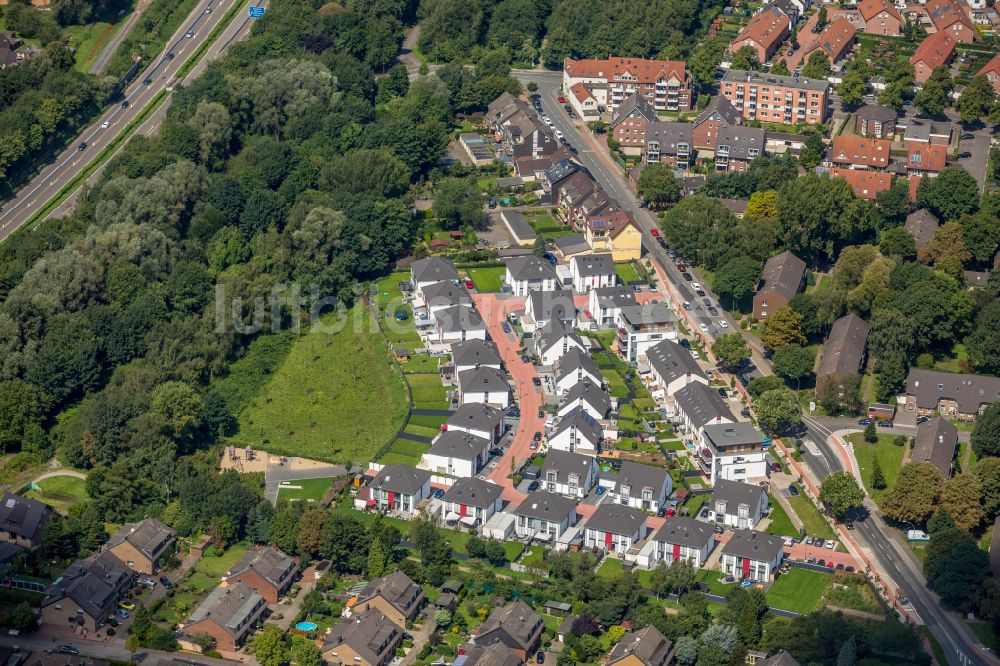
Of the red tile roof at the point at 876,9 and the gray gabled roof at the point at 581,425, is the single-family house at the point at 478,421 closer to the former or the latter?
the gray gabled roof at the point at 581,425

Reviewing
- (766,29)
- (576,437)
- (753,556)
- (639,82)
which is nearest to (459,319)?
(576,437)

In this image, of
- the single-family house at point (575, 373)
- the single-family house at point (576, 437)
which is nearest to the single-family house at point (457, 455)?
the single-family house at point (576, 437)

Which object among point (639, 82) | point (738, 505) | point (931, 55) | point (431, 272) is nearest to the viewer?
point (738, 505)

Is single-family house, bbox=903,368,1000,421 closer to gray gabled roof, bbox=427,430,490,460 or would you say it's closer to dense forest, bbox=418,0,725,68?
gray gabled roof, bbox=427,430,490,460

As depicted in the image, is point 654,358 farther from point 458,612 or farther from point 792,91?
point 792,91

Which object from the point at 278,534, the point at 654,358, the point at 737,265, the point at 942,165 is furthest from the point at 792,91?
the point at 278,534

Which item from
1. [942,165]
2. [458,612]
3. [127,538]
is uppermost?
[127,538]

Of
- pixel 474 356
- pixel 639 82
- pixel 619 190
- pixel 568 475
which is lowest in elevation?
pixel 619 190

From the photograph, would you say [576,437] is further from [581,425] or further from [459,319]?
[459,319]
